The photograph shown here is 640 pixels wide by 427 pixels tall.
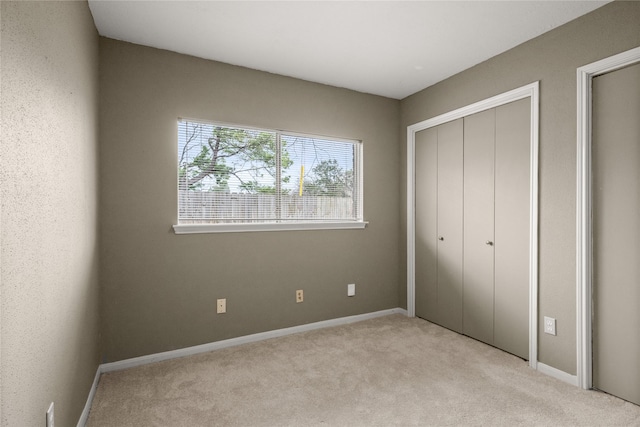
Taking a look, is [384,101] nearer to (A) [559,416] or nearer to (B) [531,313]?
(B) [531,313]

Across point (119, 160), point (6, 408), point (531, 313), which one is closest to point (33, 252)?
point (6, 408)

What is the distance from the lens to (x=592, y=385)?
224cm

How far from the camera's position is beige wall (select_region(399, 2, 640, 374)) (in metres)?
2.20

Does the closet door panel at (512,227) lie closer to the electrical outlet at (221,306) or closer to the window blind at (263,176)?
the window blind at (263,176)

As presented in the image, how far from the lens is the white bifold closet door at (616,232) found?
204cm

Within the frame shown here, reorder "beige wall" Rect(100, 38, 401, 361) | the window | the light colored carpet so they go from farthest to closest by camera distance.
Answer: the window
"beige wall" Rect(100, 38, 401, 361)
the light colored carpet

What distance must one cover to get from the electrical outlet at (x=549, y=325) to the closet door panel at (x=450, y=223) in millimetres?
799

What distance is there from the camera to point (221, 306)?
2.92 meters

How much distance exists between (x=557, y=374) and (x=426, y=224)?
1.63m

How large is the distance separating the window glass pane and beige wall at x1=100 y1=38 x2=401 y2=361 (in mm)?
155

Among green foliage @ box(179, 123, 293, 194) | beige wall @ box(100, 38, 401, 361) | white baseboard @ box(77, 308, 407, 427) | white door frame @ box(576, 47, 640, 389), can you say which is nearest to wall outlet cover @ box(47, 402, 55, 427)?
white baseboard @ box(77, 308, 407, 427)

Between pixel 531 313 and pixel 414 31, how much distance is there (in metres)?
2.20

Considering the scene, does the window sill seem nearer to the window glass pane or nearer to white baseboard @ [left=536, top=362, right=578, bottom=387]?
the window glass pane

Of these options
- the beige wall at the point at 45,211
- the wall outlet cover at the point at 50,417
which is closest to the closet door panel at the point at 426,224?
the beige wall at the point at 45,211
